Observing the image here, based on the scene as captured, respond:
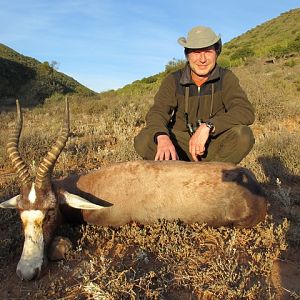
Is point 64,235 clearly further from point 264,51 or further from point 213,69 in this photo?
point 264,51

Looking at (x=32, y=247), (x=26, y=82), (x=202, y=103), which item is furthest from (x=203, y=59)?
(x=26, y=82)

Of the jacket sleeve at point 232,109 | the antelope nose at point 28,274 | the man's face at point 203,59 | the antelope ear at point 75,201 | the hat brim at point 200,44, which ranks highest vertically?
the hat brim at point 200,44

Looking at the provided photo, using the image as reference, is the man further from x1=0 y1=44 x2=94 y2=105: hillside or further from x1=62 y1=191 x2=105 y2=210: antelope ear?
x1=0 y1=44 x2=94 y2=105: hillside

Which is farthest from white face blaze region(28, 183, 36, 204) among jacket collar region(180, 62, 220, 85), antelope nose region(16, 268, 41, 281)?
jacket collar region(180, 62, 220, 85)

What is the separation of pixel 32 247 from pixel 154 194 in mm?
1248

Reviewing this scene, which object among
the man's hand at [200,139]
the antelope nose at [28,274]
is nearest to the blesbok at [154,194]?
the man's hand at [200,139]

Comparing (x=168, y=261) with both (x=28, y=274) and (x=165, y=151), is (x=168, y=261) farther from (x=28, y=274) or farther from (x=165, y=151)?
(x=165, y=151)

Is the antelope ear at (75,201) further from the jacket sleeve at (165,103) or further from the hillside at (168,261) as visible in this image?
the jacket sleeve at (165,103)

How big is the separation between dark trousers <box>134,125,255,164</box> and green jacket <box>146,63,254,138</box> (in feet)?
0.35

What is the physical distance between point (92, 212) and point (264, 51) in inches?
1012

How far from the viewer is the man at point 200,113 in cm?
481

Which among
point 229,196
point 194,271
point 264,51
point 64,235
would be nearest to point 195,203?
point 229,196

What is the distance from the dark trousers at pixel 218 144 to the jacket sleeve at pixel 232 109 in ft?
0.31

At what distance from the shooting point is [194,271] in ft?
10.2
